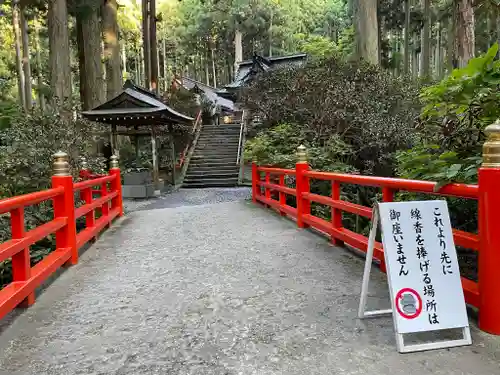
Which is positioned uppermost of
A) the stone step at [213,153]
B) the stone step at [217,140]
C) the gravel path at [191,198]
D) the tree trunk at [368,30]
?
the tree trunk at [368,30]

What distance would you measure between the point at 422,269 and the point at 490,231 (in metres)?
0.43

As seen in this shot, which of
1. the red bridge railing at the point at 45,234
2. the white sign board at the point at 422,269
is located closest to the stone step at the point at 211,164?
the red bridge railing at the point at 45,234

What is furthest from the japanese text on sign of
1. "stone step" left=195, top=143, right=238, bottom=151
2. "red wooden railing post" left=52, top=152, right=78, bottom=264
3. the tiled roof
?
the tiled roof

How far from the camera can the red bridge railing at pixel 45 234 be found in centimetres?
301

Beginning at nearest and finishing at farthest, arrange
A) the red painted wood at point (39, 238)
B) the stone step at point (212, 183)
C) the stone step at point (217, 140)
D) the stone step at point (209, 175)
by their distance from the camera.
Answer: the red painted wood at point (39, 238) < the stone step at point (212, 183) < the stone step at point (209, 175) < the stone step at point (217, 140)

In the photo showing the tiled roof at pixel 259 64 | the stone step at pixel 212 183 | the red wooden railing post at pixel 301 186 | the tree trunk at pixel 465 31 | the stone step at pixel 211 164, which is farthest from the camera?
the tiled roof at pixel 259 64

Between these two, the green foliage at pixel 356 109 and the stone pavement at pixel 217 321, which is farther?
the green foliage at pixel 356 109

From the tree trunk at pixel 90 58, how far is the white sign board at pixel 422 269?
1497 cm

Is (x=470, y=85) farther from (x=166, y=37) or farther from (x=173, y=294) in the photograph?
(x=166, y=37)

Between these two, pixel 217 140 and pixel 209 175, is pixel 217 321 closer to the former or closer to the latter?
pixel 209 175

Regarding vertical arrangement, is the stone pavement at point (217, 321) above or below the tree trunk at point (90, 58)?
below

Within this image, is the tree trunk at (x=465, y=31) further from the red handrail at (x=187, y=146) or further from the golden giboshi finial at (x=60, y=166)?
the red handrail at (x=187, y=146)

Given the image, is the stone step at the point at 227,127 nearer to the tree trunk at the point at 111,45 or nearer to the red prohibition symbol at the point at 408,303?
the tree trunk at the point at 111,45

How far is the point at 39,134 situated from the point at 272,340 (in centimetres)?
687
